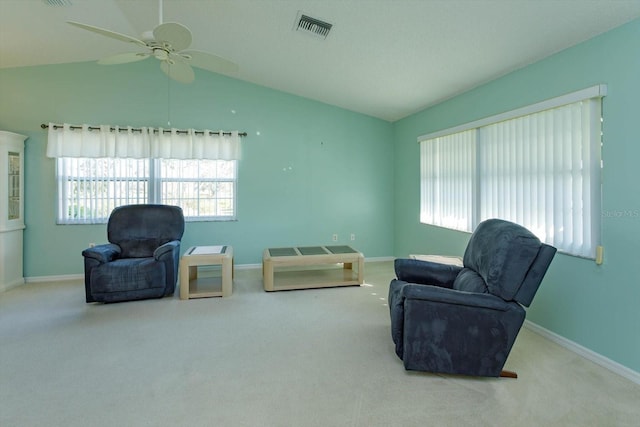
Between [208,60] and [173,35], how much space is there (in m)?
0.48

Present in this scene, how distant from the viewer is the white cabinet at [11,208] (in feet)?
13.0

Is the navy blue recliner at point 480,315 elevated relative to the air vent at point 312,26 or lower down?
lower down

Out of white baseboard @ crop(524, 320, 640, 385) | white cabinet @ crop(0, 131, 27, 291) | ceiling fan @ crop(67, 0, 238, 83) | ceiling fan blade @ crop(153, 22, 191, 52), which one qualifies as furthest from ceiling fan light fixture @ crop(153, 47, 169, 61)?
white baseboard @ crop(524, 320, 640, 385)

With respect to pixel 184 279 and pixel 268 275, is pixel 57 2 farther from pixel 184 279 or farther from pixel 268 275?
pixel 268 275

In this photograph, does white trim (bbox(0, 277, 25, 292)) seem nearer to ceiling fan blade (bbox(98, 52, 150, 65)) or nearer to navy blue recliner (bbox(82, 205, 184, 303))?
navy blue recliner (bbox(82, 205, 184, 303))

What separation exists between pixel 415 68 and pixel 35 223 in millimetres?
5157

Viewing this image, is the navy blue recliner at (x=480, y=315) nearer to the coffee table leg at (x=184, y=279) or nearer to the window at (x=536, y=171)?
the window at (x=536, y=171)

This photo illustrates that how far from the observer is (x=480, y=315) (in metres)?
2.09

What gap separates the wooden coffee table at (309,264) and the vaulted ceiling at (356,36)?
7.30 feet

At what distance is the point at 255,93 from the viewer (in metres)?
5.12

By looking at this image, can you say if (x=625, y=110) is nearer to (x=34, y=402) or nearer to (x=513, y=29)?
(x=513, y=29)

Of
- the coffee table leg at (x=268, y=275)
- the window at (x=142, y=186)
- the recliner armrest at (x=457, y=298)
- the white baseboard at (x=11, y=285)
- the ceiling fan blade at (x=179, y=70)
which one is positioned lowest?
the white baseboard at (x=11, y=285)

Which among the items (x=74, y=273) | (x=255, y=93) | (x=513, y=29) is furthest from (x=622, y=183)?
(x=74, y=273)

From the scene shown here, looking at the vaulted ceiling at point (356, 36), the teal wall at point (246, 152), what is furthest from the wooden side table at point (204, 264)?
the vaulted ceiling at point (356, 36)
